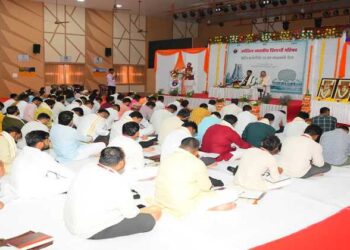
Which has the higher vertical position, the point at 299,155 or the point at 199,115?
the point at 199,115

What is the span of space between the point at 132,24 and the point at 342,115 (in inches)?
447

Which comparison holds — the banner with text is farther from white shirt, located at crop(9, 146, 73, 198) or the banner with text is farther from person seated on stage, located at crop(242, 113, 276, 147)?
white shirt, located at crop(9, 146, 73, 198)

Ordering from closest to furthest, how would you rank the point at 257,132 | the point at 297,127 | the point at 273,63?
the point at 257,132
the point at 297,127
the point at 273,63

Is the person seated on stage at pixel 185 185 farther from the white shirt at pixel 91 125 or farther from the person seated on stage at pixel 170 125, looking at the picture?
the white shirt at pixel 91 125

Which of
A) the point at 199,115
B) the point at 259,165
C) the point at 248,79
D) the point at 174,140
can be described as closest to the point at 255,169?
the point at 259,165

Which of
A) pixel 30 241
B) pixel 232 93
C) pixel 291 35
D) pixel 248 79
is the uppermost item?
pixel 291 35

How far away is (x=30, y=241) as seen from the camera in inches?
122

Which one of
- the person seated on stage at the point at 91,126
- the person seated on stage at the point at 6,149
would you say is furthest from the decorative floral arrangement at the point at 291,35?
the person seated on stage at the point at 6,149

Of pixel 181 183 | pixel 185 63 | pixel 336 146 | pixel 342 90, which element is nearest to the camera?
pixel 181 183

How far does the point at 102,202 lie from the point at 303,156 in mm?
2845

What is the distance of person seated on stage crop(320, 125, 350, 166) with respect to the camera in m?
5.54

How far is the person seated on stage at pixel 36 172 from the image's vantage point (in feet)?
12.6

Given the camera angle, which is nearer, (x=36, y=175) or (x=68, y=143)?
(x=36, y=175)

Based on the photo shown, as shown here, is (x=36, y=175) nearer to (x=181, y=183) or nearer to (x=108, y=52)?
(x=181, y=183)
